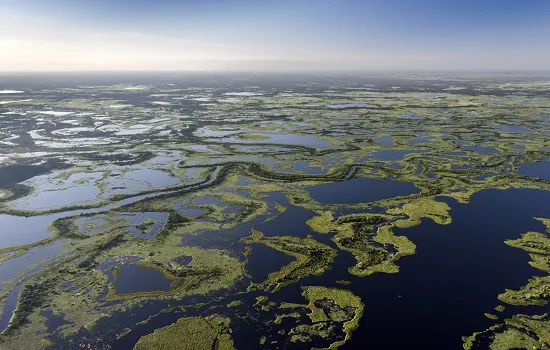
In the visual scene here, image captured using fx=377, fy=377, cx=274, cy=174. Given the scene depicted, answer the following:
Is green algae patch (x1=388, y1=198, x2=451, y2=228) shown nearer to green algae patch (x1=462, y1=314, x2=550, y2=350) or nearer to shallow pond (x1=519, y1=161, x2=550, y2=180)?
green algae patch (x1=462, y1=314, x2=550, y2=350)

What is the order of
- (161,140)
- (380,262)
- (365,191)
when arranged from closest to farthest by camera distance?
1. (380,262)
2. (365,191)
3. (161,140)

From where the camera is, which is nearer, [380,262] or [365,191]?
[380,262]

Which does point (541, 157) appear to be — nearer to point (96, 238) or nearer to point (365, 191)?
point (365, 191)

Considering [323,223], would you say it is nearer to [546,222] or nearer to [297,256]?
Result: [297,256]

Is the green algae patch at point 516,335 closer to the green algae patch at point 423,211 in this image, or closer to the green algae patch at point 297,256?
the green algae patch at point 297,256

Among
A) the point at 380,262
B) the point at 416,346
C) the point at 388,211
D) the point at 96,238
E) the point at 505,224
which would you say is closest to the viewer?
the point at 416,346

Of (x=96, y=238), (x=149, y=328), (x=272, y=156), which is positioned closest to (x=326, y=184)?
(x=272, y=156)
